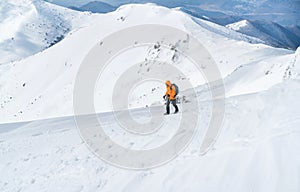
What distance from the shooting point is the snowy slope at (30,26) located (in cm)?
11032

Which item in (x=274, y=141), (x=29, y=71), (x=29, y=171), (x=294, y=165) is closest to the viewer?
(x=294, y=165)

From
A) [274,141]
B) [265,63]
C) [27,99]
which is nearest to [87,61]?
[27,99]

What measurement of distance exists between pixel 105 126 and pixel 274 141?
7357 millimetres

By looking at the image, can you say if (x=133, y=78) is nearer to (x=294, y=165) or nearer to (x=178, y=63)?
(x=178, y=63)

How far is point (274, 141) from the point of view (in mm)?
7984

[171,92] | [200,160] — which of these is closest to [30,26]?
[171,92]

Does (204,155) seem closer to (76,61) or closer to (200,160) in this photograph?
(200,160)

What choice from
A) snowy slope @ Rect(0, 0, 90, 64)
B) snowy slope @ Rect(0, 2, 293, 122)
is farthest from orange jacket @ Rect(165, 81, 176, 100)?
snowy slope @ Rect(0, 0, 90, 64)

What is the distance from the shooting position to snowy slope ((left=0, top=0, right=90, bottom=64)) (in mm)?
110319

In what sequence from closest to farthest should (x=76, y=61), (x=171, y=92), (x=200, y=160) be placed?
(x=200, y=160)
(x=171, y=92)
(x=76, y=61)

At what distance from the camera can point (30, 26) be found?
128 metres

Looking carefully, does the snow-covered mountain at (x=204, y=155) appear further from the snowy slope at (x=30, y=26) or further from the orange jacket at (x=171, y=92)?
the snowy slope at (x=30, y=26)

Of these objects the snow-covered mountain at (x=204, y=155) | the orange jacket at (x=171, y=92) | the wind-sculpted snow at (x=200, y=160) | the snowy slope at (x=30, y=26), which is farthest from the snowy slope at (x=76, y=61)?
the snowy slope at (x=30, y=26)

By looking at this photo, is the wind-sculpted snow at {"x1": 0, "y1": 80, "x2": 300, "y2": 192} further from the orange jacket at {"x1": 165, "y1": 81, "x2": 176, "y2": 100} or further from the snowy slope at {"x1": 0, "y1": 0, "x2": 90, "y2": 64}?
the snowy slope at {"x1": 0, "y1": 0, "x2": 90, "y2": 64}
